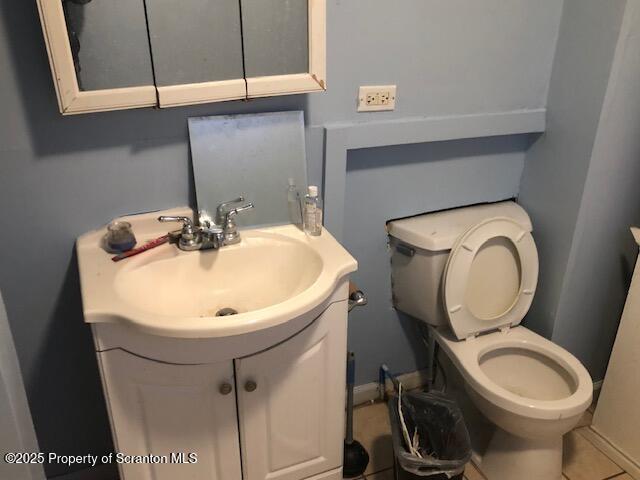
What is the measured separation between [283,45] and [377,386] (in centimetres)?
128

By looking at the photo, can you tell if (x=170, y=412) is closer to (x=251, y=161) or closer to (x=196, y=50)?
(x=251, y=161)

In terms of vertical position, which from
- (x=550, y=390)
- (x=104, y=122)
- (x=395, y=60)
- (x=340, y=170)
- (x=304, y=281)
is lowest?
(x=550, y=390)

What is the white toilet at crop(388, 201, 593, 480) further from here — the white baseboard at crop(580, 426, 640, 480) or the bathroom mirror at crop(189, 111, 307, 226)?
the bathroom mirror at crop(189, 111, 307, 226)

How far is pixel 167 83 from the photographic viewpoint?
50.2 inches

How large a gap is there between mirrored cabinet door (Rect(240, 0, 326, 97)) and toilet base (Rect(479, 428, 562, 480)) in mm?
1223

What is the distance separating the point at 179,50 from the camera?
1.27 m

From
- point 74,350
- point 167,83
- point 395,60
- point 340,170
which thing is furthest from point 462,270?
point 74,350

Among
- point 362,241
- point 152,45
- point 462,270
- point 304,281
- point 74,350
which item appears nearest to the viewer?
point 152,45

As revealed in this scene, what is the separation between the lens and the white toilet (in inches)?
64.6

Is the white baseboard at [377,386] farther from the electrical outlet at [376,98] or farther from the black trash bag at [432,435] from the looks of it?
the electrical outlet at [376,98]

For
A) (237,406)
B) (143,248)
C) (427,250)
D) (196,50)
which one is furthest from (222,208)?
(427,250)

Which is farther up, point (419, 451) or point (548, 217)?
point (548, 217)

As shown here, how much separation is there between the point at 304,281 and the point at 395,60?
0.69 m

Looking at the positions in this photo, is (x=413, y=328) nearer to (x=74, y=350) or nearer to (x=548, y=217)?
(x=548, y=217)
